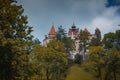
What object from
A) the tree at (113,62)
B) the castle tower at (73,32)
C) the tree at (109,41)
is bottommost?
the tree at (113,62)

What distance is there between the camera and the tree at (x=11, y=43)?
70.3ft

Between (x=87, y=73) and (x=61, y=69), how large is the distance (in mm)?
9114

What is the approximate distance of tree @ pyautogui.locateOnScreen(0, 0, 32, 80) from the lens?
70.3ft

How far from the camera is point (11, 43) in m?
21.2

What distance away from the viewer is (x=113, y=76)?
228 feet

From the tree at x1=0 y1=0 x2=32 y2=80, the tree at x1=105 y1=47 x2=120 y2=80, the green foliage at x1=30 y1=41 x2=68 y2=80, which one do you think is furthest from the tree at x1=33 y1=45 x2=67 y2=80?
the tree at x1=0 y1=0 x2=32 y2=80

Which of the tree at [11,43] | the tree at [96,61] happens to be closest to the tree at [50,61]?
the tree at [96,61]

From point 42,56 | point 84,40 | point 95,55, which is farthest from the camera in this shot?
point 84,40

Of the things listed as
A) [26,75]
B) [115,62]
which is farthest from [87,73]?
[26,75]

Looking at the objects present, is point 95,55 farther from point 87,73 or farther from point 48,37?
point 48,37

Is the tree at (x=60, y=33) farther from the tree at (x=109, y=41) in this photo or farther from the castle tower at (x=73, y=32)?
the castle tower at (x=73, y=32)

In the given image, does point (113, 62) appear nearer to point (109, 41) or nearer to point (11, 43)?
point (109, 41)

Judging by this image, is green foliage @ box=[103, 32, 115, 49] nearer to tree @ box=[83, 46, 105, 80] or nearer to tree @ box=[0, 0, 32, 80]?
tree @ box=[83, 46, 105, 80]

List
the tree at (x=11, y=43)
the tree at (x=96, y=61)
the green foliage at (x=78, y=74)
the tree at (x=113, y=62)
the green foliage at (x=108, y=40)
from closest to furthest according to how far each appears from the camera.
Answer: the tree at (x=11, y=43) → the tree at (x=113, y=62) → the tree at (x=96, y=61) → the green foliage at (x=78, y=74) → the green foliage at (x=108, y=40)
